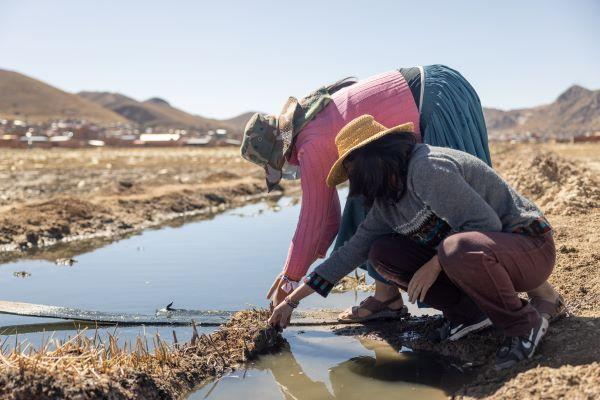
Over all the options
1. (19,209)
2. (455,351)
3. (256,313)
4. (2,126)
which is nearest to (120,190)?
(19,209)

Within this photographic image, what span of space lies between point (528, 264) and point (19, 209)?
284 inches

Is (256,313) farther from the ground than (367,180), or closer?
closer

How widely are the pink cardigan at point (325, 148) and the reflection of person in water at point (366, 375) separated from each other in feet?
1.53

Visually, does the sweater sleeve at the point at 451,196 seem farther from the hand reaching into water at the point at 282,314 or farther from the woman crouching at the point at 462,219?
the hand reaching into water at the point at 282,314

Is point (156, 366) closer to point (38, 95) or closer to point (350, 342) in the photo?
Result: point (350, 342)

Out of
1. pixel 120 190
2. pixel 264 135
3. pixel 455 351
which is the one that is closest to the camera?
pixel 455 351

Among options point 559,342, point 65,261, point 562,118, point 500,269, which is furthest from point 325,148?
point 562,118

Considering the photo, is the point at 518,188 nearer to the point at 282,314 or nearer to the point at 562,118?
the point at 282,314

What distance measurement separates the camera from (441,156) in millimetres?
2881

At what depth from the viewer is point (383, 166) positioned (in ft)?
9.57

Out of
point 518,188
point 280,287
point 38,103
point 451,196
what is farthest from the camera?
point 38,103

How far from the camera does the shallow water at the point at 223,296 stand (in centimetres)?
323

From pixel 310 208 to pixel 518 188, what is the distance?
5.96 m

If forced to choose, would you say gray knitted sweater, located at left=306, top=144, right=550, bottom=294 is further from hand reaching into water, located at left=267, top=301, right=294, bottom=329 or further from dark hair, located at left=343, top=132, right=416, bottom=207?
hand reaching into water, located at left=267, top=301, right=294, bottom=329
